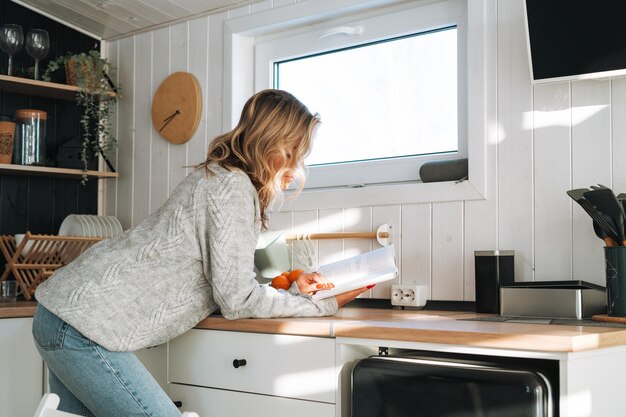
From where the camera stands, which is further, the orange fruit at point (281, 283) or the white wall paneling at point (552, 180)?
the orange fruit at point (281, 283)

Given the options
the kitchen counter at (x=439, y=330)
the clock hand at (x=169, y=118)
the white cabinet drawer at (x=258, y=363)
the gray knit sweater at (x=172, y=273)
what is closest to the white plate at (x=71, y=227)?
the clock hand at (x=169, y=118)

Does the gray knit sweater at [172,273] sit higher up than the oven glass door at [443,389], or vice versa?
the gray knit sweater at [172,273]

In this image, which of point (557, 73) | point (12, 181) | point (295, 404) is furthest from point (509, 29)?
point (12, 181)

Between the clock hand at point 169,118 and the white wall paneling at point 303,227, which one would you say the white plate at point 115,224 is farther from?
the white wall paneling at point 303,227

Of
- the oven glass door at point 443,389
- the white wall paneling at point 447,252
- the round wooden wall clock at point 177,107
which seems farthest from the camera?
the round wooden wall clock at point 177,107

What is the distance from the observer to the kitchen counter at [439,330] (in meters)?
1.47

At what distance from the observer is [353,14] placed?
8.73 feet

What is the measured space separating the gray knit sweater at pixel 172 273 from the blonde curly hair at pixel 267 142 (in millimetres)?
50

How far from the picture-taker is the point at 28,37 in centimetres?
288

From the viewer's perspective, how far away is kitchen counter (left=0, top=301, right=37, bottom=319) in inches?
95.4

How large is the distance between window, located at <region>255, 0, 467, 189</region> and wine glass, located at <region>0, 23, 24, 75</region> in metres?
0.86

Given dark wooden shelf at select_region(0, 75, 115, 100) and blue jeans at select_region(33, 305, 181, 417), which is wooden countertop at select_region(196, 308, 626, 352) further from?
dark wooden shelf at select_region(0, 75, 115, 100)

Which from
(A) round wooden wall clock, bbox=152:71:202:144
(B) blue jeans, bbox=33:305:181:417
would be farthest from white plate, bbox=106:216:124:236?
(B) blue jeans, bbox=33:305:181:417

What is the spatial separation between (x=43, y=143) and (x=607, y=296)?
6.83ft
